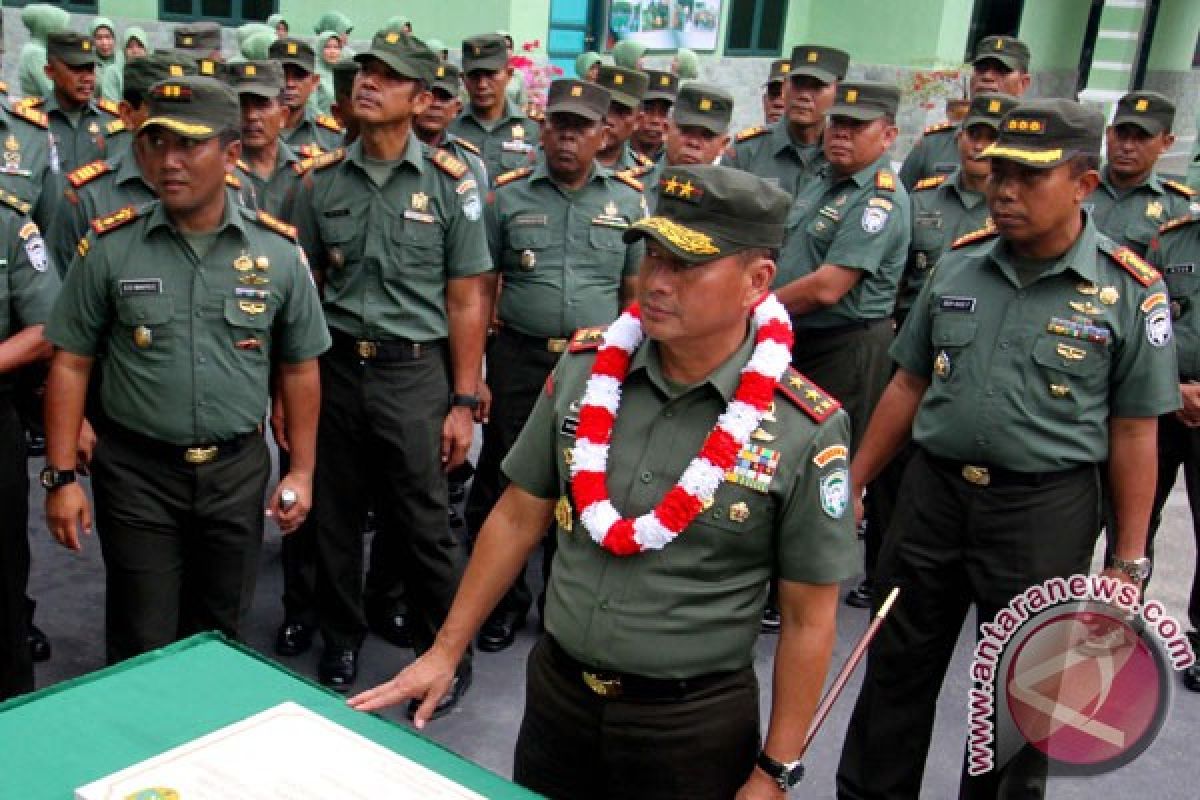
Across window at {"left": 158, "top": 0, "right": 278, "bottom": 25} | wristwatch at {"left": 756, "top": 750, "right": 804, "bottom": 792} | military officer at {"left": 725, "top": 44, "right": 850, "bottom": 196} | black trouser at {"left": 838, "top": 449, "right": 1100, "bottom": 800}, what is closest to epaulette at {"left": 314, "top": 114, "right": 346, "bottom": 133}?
military officer at {"left": 725, "top": 44, "right": 850, "bottom": 196}

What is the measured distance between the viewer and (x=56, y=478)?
11.5ft

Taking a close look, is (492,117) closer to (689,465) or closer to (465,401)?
(465,401)

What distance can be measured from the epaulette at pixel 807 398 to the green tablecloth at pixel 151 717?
902 mm

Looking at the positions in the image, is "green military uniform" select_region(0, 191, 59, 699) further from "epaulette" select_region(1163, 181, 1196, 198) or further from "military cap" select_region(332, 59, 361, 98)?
"epaulette" select_region(1163, 181, 1196, 198)

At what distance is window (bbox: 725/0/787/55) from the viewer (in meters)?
18.8

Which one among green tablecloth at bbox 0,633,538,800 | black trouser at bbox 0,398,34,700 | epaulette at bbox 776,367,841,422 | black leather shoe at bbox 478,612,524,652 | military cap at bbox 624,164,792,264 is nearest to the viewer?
green tablecloth at bbox 0,633,538,800

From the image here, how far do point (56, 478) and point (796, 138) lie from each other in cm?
424

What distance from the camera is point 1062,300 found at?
327 centimetres

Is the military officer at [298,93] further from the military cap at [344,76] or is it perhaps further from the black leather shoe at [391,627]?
the black leather shoe at [391,627]

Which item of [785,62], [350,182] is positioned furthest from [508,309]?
[785,62]

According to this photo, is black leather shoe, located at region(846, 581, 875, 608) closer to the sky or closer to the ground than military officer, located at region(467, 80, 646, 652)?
closer to the ground

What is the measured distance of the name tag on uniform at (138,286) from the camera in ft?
11.2

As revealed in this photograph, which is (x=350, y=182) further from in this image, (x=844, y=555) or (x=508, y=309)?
(x=844, y=555)

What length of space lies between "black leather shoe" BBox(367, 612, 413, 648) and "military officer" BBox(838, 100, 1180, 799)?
2.03m
